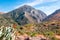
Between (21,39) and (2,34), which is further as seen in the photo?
(21,39)

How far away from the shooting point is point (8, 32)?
36.0ft

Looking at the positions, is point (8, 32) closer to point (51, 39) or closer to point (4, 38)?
point (4, 38)

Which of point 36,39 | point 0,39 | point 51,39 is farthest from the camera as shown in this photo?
point 51,39

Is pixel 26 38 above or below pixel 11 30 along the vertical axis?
below

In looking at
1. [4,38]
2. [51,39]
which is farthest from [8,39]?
[51,39]

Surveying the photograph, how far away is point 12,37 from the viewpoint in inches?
441

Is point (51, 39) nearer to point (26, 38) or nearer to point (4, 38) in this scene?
point (26, 38)

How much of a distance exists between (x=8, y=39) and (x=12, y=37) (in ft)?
1.45

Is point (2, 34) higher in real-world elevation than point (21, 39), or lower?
higher

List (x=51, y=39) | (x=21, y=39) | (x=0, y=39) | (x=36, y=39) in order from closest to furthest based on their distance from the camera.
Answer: (x=0, y=39), (x=21, y=39), (x=36, y=39), (x=51, y=39)

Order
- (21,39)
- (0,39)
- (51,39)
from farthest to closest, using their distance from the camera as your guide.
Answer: (51,39), (21,39), (0,39)

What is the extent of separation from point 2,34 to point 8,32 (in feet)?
1.51

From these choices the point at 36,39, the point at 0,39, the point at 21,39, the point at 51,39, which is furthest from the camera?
the point at 51,39

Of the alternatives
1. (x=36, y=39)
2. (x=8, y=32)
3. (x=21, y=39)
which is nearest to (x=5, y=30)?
(x=8, y=32)
